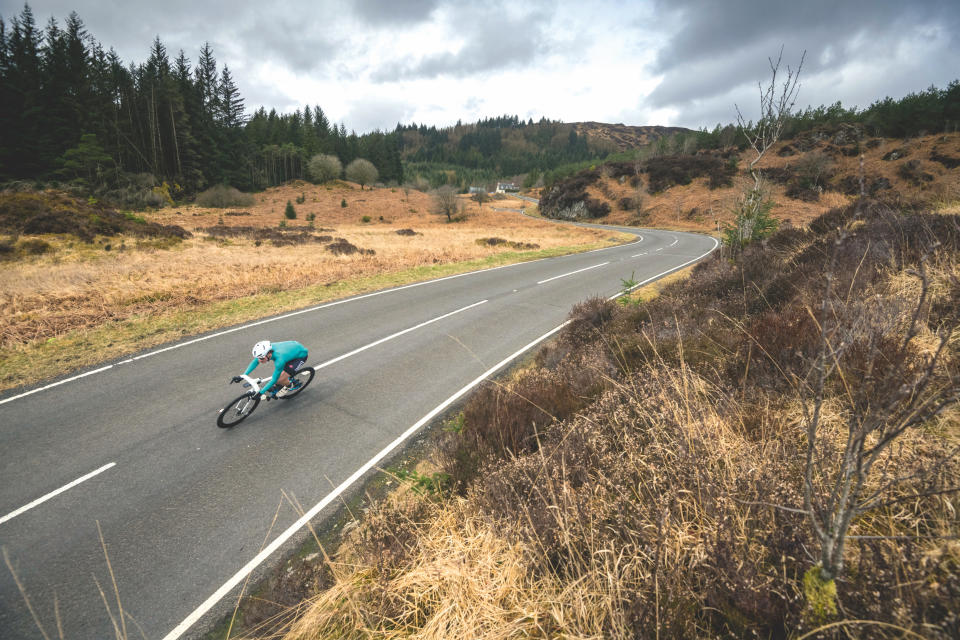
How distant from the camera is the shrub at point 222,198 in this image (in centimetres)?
5075

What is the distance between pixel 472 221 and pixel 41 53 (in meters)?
57.7

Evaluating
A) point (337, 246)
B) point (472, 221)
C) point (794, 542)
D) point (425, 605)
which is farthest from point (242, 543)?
point (472, 221)

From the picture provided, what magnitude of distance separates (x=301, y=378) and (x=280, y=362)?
0.89m

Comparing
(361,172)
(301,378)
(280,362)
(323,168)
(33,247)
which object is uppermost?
(323,168)

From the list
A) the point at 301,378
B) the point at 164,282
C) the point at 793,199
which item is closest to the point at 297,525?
the point at 301,378

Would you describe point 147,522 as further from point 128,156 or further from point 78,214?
point 128,156

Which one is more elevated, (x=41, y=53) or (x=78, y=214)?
(x=41, y=53)

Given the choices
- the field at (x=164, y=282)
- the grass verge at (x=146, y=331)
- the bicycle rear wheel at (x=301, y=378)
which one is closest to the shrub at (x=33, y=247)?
the field at (x=164, y=282)

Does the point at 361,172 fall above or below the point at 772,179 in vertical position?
above

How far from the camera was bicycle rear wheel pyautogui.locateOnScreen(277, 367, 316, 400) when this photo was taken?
6371 millimetres

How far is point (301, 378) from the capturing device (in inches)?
267

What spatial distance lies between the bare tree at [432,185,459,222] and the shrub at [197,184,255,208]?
90.6ft

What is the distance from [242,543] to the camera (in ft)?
12.5

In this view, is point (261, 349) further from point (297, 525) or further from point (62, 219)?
point (62, 219)
